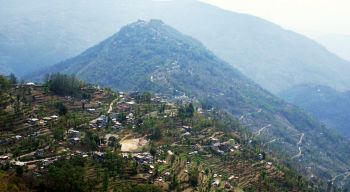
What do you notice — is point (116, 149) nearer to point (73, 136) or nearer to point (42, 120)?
point (73, 136)

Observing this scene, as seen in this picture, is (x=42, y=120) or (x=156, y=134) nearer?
(x=42, y=120)

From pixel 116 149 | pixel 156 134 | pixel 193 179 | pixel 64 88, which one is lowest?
pixel 193 179

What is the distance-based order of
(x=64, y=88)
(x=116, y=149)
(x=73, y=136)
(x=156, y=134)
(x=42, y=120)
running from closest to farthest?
(x=116, y=149)
(x=73, y=136)
(x=42, y=120)
(x=156, y=134)
(x=64, y=88)

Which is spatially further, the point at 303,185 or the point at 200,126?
the point at 200,126

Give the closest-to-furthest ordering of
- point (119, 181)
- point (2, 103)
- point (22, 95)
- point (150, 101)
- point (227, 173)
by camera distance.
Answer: point (119, 181), point (227, 173), point (2, 103), point (22, 95), point (150, 101)

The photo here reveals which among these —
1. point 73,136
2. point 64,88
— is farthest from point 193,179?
point 64,88

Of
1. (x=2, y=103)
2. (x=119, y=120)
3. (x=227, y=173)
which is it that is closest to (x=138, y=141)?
(x=119, y=120)

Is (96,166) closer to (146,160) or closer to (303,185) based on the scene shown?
(146,160)

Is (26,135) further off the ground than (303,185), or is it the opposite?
(26,135)
